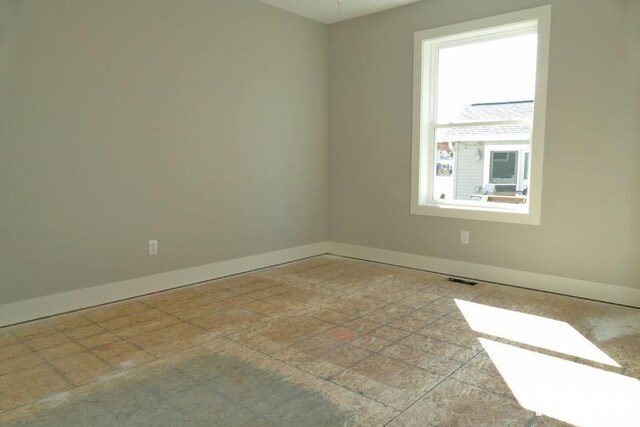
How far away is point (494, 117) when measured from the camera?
13.6 feet

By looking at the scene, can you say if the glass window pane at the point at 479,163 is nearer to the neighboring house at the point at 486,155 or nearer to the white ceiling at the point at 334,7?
the neighboring house at the point at 486,155

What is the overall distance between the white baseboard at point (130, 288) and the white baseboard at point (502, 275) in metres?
0.80

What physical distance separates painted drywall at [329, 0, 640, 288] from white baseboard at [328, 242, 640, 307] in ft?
0.18

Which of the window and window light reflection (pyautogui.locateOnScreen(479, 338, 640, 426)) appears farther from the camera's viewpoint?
the window

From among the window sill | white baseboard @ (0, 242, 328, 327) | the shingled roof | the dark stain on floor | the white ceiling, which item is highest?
the white ceiling

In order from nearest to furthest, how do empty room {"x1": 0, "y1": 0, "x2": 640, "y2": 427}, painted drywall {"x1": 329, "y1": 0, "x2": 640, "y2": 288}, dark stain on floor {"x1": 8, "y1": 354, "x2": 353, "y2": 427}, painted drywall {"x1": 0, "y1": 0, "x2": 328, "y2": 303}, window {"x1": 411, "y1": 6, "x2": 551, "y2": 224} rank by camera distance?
dark stain on floor {"x1": 8, "y1": 354, "x2": 353, "y2": 427} → empty room {"x1": 0, "y1": 0, "x2": 640, "y2": 427} → painted drywall {"x1": 0, "y1": 0, "x2": 328, "y2": 303} → painted drywall {"x1": 329, "y1": 0, "x2": 640, "y2": 288} → window {"x1": 411, "y1": 6, "x2": 551, "y2": 224}

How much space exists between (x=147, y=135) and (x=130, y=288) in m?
1.27

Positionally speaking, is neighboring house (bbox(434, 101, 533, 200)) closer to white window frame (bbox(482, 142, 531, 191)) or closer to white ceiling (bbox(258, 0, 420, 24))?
white window frame (bbox(482, 142, 531, 191))

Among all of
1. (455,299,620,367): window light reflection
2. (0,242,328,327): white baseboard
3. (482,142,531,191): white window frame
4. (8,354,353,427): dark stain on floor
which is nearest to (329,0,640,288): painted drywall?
(482,142,531,191): white window frame

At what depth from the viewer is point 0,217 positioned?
297 cm

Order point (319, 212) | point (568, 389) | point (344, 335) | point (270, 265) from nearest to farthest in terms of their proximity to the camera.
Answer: point (568, 389) < point (344, 335) < point (270, 265) < point (319, 212)

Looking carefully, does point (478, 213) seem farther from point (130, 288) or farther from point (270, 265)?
point (130, 288)

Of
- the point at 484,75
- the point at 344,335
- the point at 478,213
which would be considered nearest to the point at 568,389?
the point at 344,335

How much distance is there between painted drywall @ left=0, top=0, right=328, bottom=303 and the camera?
10.1 feet
